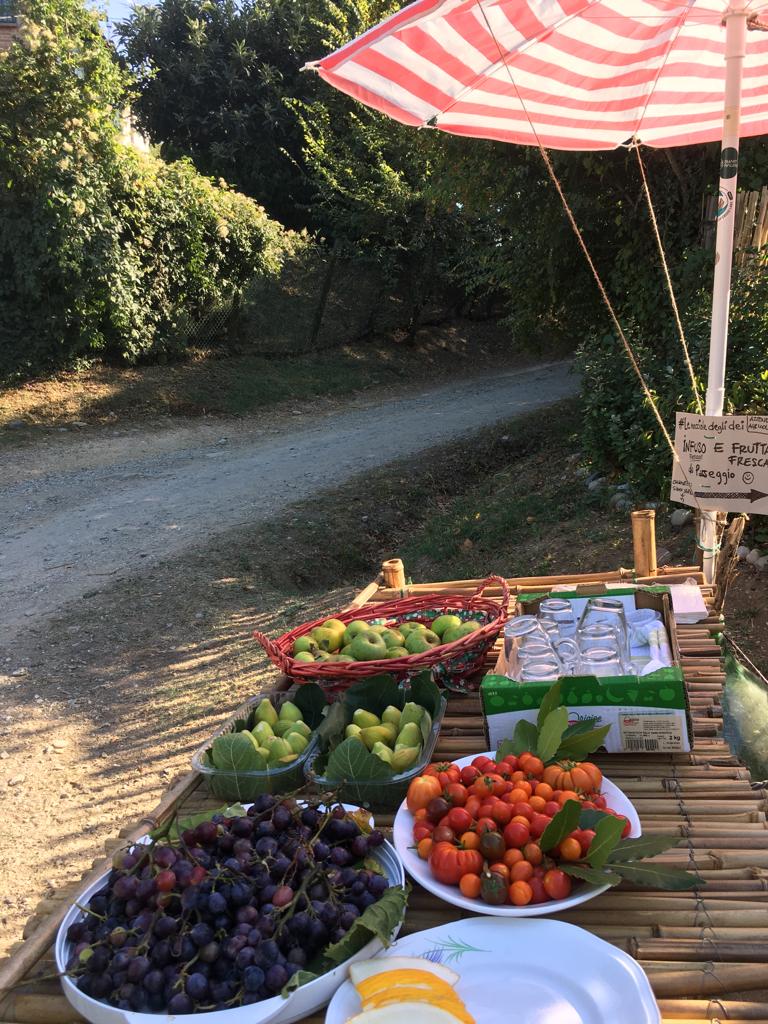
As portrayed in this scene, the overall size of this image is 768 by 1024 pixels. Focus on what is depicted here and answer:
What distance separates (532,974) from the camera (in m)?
1.20

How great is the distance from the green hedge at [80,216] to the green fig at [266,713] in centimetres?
1013

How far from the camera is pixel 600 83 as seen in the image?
3150 mm

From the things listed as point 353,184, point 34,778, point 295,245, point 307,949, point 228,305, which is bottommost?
point 34,778

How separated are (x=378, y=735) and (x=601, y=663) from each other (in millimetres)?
532

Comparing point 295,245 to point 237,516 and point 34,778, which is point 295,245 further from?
point 34,778

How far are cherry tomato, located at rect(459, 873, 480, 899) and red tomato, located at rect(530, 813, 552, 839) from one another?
0.12 meters

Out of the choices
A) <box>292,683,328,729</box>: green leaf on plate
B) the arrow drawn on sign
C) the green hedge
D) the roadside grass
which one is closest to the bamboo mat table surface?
<box>292,683,328,729</box>: green leaf on plate

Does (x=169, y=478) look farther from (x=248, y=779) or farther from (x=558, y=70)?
(x=248, y=779)

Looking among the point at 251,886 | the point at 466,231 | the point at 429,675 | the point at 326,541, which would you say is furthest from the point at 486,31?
the point at 466,231

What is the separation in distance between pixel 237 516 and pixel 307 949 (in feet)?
20.2

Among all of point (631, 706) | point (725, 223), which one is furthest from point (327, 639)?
point (725, 223)

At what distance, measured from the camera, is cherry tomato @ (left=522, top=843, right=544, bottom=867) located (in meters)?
1.33

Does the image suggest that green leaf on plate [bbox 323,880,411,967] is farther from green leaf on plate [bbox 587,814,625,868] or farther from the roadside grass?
the roadside grass

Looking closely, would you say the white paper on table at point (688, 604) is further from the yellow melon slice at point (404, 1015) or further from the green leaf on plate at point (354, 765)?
the yellow melon slice at point (404, 1015)
